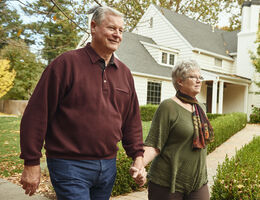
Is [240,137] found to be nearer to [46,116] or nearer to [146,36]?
[46,116]

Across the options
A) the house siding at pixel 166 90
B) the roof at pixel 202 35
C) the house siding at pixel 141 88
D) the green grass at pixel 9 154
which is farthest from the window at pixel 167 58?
the green grass at pixel 9 154

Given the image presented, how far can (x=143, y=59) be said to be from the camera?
19.5 meters

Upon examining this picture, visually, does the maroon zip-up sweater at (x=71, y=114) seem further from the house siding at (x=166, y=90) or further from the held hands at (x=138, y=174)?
the house siding at (x=166, y=90)

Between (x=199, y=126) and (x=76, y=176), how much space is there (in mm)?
1306

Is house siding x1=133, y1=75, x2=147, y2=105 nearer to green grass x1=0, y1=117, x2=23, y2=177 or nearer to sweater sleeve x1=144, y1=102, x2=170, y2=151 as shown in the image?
green grass x1=0, y1=117, x2=23, y2=177

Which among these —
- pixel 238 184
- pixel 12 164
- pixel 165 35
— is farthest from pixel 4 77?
pixel 238 184

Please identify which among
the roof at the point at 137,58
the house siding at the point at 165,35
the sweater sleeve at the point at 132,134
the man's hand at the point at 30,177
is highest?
the house siding at the point at 165,35

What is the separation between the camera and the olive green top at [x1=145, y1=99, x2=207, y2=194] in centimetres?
257

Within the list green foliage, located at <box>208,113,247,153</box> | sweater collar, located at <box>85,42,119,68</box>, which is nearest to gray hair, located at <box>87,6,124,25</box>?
sweater collar, located at <box>85,42,119,68</box>

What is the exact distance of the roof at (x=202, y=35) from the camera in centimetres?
2164

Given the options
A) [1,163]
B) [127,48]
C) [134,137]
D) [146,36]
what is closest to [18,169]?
[1,163]

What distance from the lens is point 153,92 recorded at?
62.4ft

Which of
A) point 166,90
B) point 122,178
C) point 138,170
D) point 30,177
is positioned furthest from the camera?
point 166,90

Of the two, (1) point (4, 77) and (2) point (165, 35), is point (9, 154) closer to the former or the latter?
(2) point (165, 35)
